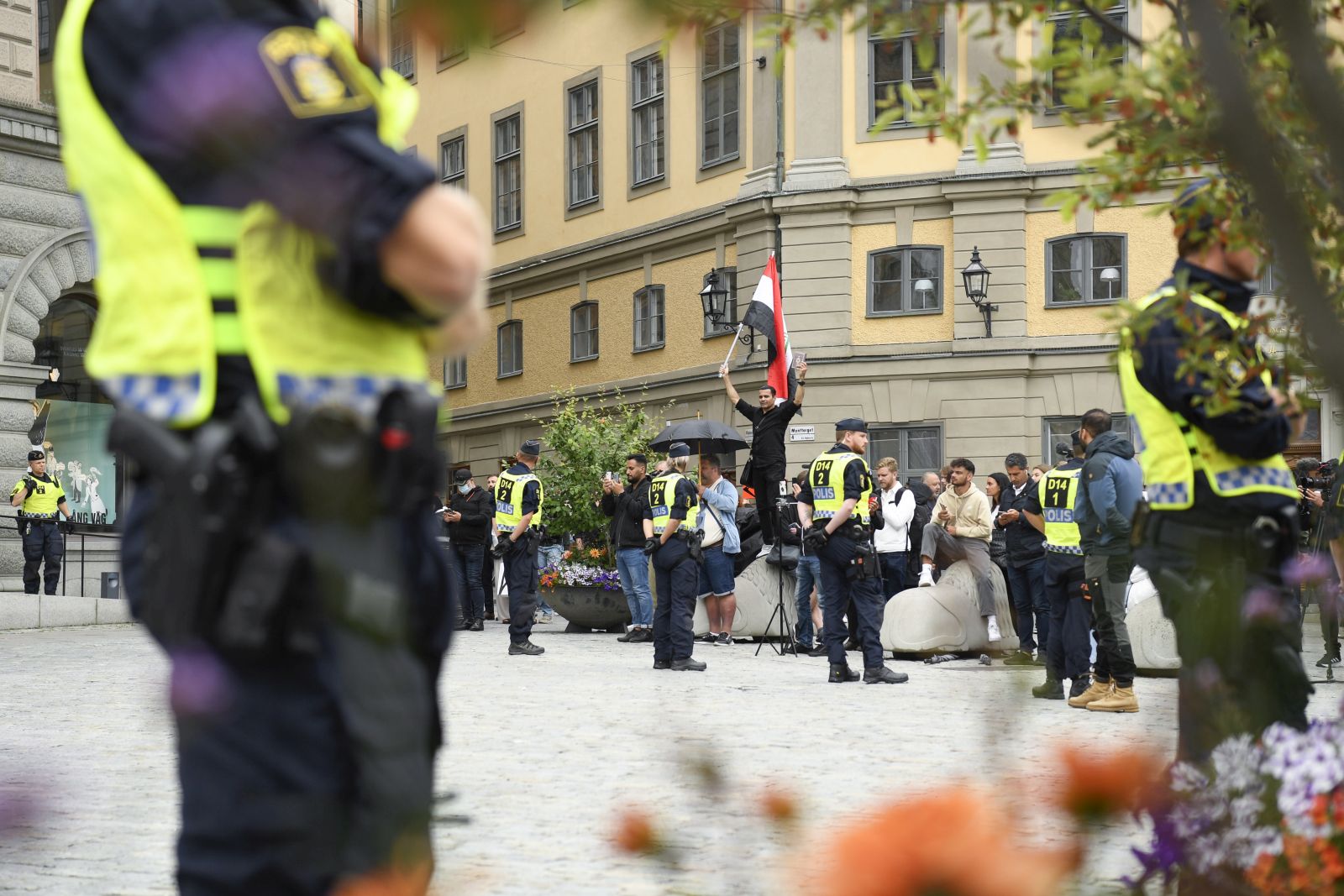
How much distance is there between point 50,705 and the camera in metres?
10.4

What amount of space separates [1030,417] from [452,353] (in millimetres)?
27151

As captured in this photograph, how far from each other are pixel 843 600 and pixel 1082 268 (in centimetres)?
1735

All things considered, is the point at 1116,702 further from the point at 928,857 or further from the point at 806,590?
the point at 928,857

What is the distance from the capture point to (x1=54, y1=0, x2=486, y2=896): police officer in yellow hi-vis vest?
5.50 ft

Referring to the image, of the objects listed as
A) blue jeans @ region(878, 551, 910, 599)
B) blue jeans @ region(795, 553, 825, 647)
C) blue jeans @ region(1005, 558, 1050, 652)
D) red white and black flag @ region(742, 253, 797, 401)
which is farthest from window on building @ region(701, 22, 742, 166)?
blue jeans @ region(1005, 558, 1050, 652)

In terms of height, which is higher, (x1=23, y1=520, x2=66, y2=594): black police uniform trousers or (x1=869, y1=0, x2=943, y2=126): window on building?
(x1=869, y1=0, x2=943, y2=126): window on building

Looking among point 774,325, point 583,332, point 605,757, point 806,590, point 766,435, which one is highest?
point 583,332

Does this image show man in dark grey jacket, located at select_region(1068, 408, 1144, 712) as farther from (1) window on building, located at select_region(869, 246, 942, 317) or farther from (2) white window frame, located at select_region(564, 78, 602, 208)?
(2) white window frame, located at select_region(564, 78, 602, 208)

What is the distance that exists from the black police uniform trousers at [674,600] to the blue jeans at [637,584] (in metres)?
3.59

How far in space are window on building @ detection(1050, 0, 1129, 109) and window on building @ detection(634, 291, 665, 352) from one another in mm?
30024

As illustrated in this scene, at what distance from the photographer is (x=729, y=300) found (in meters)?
31.2

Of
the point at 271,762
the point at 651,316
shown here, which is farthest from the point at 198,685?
the point at 651,316

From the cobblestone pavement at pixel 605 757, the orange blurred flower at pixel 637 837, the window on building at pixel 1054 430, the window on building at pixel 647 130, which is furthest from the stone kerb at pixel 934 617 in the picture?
the window on building at pixel 647 130

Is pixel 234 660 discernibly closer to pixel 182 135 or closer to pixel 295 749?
pixel 295 749
